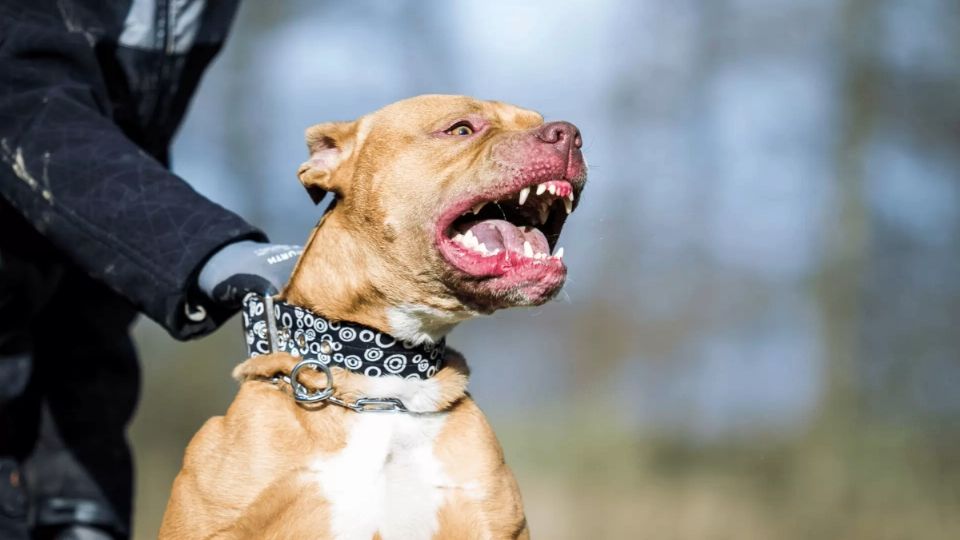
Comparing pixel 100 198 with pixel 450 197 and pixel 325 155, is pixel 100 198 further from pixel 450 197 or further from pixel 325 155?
pixel 450 197

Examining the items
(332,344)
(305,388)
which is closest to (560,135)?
(332,344)

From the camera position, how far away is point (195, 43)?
13.0 feet

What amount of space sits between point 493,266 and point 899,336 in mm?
7355

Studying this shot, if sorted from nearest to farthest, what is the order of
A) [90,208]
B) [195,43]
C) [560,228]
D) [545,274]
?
[545,274] → [560,228] → [90,208] → [195,43]

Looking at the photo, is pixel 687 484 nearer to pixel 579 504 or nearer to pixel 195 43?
pixel 579 504

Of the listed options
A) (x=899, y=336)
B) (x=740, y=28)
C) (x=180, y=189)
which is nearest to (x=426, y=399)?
(x=180, y=189)

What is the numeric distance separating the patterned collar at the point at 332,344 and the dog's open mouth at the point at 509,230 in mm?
269

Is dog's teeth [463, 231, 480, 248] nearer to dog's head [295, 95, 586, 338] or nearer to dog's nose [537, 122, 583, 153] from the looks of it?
dog's head [295, 95, 586, 338]

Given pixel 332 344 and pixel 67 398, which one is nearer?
pixel 332 344

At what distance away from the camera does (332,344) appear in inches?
112

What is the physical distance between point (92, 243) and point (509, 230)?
1108 millimetres

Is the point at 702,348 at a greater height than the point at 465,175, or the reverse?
the point at 465,175

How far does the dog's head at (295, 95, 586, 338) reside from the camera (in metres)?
2.73

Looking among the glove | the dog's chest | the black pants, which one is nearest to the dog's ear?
the glove
